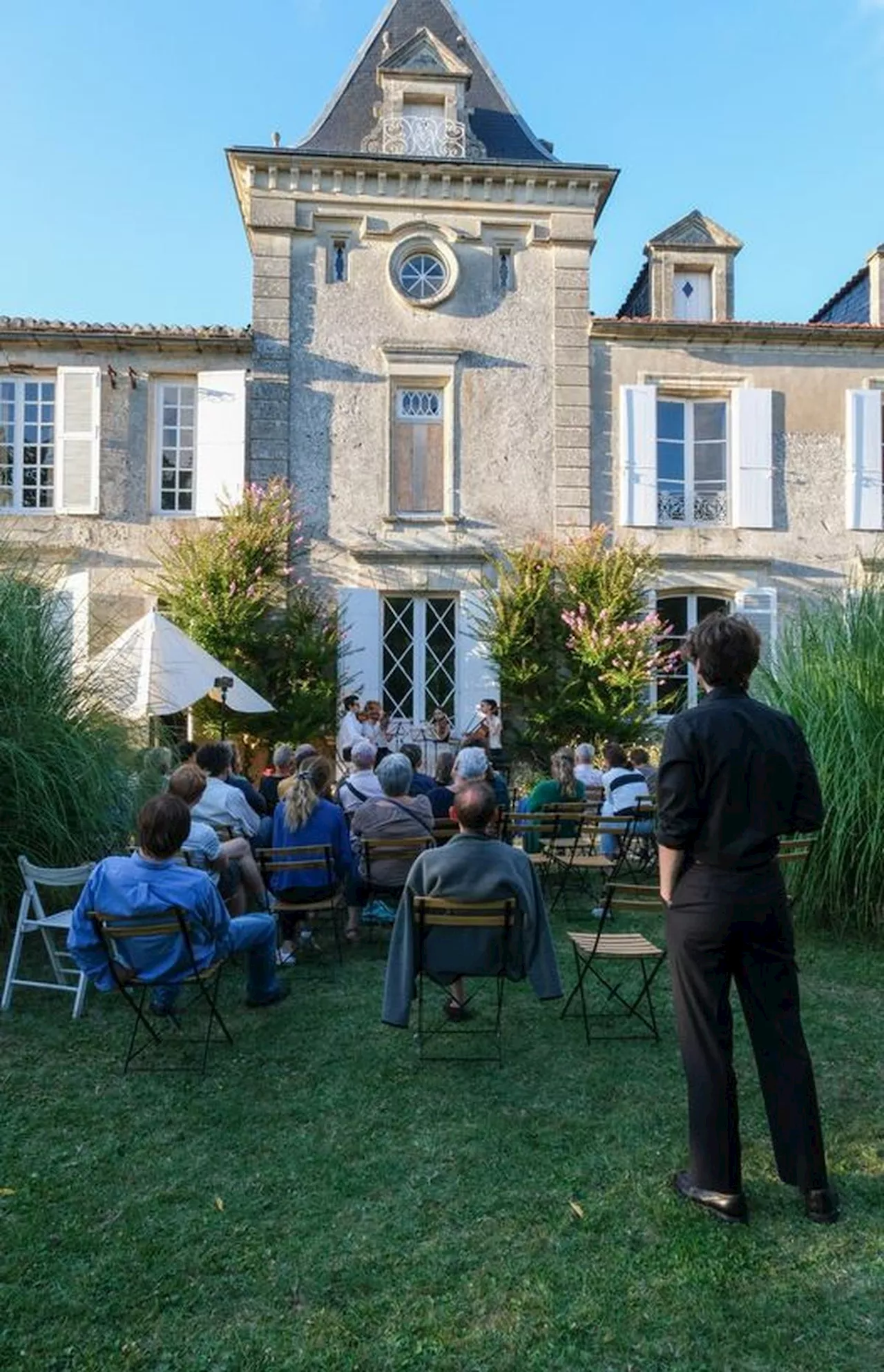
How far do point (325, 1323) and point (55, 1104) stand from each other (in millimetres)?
1674

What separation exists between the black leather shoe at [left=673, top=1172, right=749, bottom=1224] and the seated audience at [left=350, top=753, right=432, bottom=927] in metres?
2.93

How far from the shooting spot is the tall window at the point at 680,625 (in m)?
13.5

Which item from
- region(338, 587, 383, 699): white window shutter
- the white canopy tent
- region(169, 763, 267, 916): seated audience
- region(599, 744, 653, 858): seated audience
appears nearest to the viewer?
region(169, 763, 267, 916): seated audience

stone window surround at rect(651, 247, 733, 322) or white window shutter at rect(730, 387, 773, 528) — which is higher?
stone window surround at rect(651, 247, 733, 322)

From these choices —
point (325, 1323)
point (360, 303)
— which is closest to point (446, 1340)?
point (325, 1323)

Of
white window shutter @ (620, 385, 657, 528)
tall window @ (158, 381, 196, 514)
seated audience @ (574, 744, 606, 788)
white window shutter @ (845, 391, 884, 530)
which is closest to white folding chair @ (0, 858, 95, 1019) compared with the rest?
seated audience @ (574, 744, 606, 788)

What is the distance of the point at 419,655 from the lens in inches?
524

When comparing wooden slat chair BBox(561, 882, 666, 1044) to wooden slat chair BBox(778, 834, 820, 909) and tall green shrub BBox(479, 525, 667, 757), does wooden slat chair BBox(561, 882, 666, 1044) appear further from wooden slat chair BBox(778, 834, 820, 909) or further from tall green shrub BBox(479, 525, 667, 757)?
tall green shrub BBox(479, 525, 667, 757)

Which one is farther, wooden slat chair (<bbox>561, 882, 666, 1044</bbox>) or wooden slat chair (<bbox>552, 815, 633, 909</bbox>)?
wooden slat chair (<bbox>552, 815, 633, 909</bbox>)

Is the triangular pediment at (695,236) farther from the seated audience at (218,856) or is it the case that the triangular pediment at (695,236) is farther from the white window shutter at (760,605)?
the seated audience at (218,856)

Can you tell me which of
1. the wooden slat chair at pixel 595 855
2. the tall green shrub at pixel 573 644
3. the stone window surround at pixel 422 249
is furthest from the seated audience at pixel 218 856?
the stone window surround at pixel 422 249

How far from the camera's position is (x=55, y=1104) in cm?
350

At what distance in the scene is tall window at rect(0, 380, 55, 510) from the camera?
43.2 feet

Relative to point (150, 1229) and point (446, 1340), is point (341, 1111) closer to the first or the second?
point (150, 1229)
